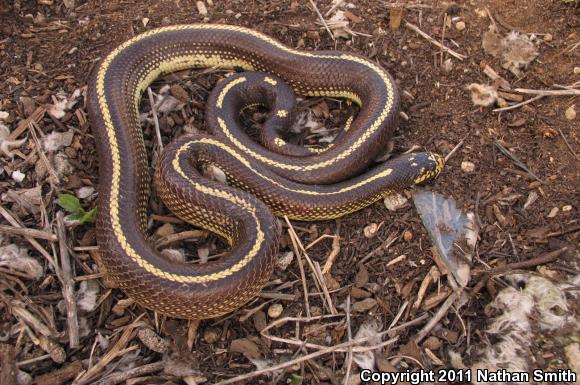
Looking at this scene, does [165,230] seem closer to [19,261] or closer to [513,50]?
[19,261]

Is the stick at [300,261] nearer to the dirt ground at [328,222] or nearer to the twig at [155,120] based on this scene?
the dirt ground at [328,222]

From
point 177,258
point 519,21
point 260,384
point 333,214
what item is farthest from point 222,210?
point 519,21

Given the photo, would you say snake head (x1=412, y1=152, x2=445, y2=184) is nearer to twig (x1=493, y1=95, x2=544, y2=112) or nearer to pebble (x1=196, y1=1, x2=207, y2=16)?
twig (x1=493, y1=95, x2=544, y2=112)

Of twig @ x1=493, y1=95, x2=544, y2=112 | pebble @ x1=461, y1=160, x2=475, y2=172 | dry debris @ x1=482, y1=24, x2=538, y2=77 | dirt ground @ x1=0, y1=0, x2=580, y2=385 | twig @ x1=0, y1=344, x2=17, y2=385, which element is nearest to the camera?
twig @ x1=0, y1=344, x2=17, y2=385

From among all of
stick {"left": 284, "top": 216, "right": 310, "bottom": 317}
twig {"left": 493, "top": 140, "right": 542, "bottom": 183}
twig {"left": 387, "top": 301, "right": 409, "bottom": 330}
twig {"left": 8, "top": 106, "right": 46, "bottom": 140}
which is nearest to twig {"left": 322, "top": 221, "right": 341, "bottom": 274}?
stick {"left": 284, "top": 216, "right": 310, "bottom": 317}

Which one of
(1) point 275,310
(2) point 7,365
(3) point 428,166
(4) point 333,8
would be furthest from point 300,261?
(4) point 333,8

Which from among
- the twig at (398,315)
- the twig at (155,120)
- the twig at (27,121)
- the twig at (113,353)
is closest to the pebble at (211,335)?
the twig at (113,353)
